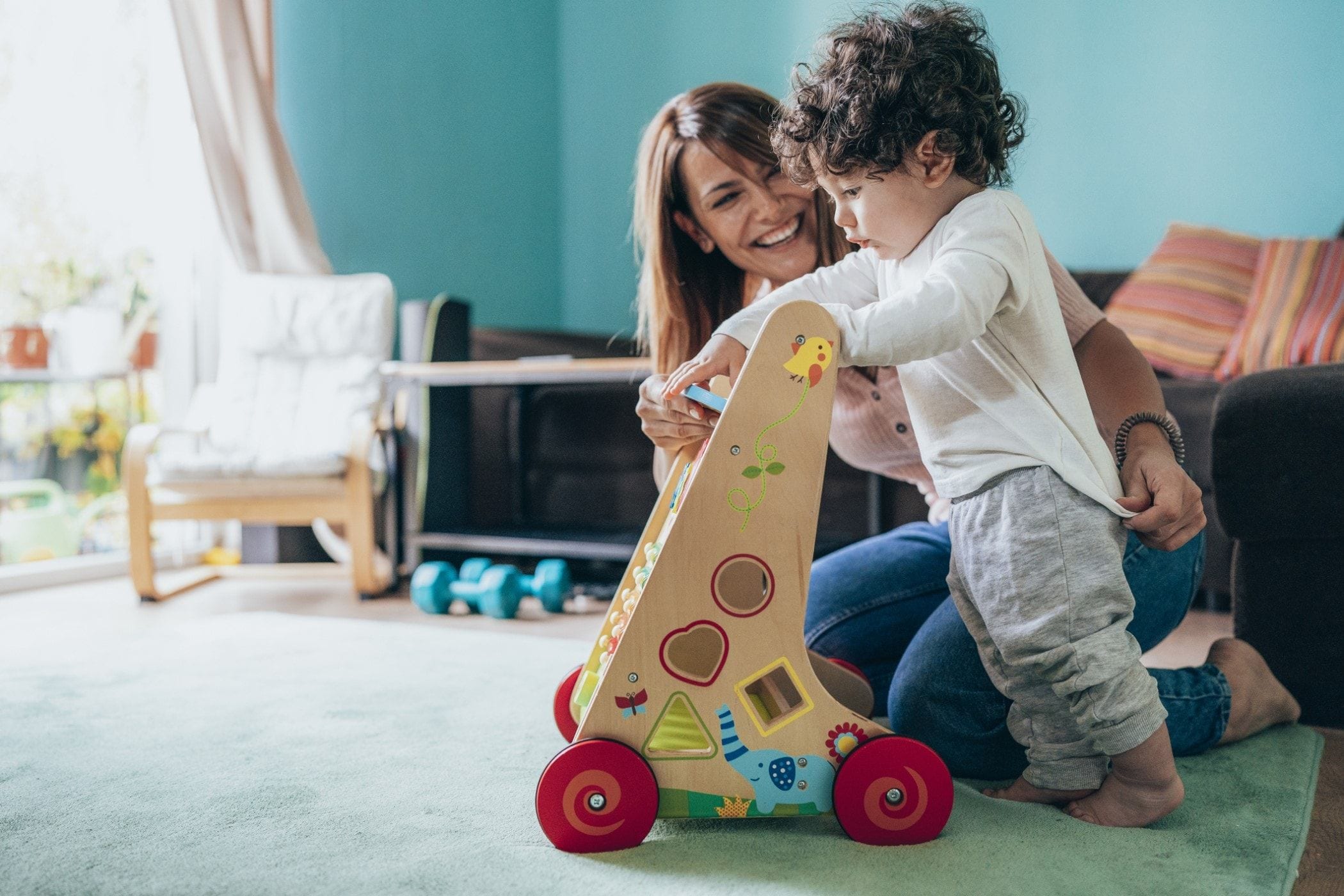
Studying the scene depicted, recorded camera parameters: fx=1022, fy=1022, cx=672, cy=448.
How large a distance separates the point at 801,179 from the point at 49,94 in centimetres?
263

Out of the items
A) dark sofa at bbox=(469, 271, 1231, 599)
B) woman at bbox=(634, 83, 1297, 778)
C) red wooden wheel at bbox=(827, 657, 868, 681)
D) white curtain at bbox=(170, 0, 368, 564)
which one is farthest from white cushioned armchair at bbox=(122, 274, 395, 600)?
red wooden wheel at bbox=(827, 657, 868, 681)

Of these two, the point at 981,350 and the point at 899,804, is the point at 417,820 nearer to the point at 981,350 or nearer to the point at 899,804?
the point at 899,804

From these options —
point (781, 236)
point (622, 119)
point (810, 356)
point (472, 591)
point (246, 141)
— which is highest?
point (622, 119)

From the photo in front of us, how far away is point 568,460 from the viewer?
3.05 meters

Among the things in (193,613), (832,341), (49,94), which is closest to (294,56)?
(49,94)

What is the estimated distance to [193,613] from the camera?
94.1 inches

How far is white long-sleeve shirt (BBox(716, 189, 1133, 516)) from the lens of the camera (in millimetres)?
924

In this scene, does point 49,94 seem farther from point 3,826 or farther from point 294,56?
point 3,826

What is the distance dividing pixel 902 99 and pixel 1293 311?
201 centimetres

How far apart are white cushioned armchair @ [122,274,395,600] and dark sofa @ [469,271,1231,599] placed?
0.36 meters

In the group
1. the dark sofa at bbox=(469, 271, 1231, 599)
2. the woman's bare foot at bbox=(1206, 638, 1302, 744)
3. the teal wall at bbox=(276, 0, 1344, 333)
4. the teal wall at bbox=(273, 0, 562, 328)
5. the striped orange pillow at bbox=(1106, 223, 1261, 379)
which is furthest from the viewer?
the teal wall at bbox=(273, 0, 562, 328)

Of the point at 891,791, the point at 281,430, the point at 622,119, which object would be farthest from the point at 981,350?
the point at 622,119

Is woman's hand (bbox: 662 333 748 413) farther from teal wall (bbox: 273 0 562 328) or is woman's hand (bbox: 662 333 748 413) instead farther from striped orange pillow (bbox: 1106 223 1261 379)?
teal wall (bbox: 273 0 562 328)

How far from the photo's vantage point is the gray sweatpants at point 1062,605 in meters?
0.97
